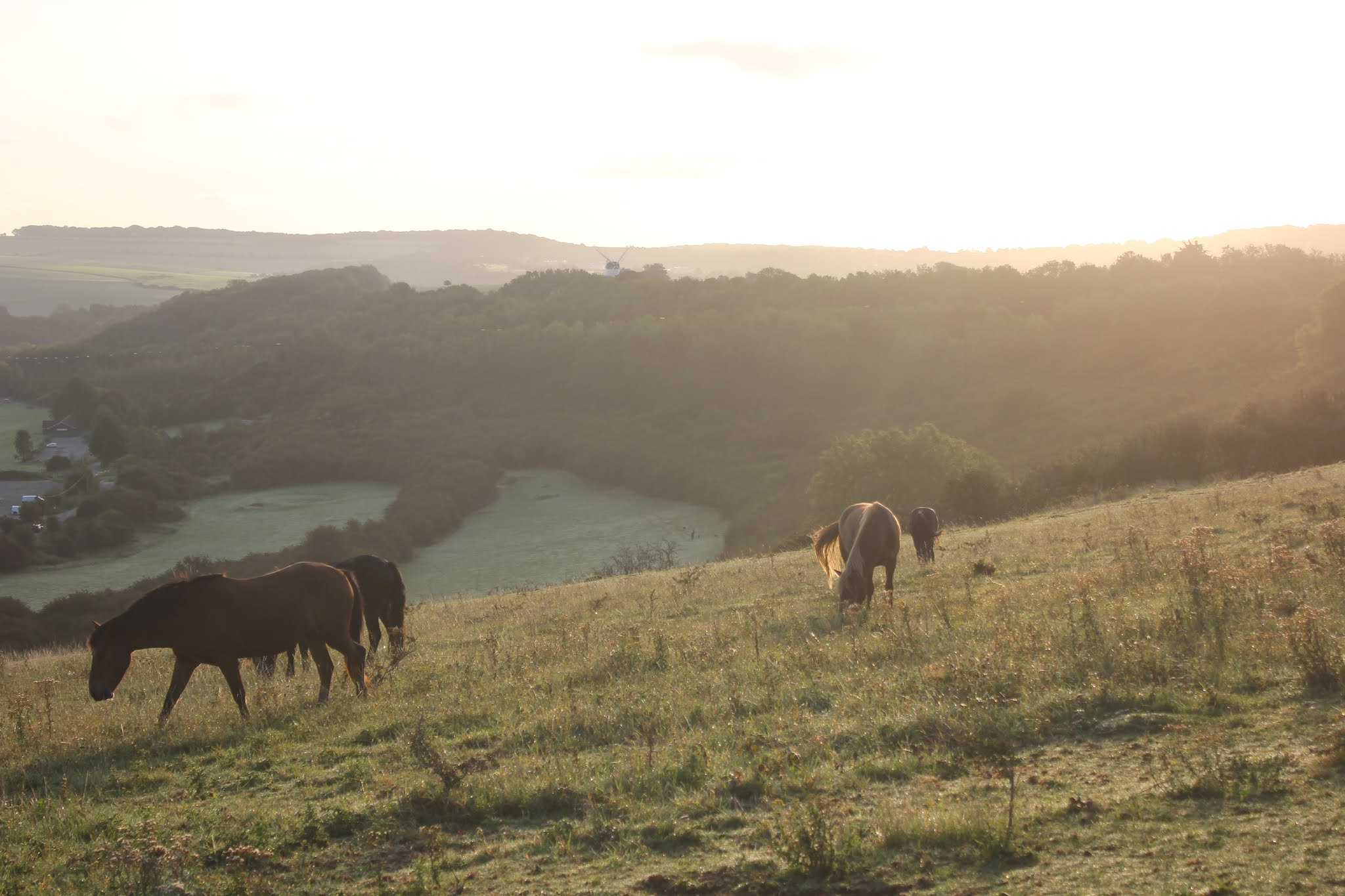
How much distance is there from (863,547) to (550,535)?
4833 centimetres

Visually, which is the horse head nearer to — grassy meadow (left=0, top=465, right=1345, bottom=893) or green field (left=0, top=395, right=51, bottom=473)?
grassy meadow (left=0, top=465, right=1345, bottom=893)

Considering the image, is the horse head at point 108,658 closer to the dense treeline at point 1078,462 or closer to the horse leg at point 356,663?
the horse leg at point 356,663

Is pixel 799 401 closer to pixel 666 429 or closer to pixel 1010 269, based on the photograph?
pixel 666 429

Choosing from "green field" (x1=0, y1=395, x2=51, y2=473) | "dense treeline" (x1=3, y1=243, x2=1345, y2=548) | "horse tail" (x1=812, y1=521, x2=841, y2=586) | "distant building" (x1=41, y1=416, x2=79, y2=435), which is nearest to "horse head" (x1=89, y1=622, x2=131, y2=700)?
"horse tail" (x1=812, y1=521, x2=841, y2=586)

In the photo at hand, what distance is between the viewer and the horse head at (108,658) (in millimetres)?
9969

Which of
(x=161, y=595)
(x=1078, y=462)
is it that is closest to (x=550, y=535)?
(x=1078, y=462)

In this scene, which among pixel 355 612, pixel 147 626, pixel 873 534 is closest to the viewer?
pixel 147 626

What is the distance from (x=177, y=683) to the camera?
10078 mm

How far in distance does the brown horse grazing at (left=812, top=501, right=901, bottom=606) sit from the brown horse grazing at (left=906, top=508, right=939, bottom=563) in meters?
4.34

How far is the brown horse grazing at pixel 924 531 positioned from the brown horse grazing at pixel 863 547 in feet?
14.2

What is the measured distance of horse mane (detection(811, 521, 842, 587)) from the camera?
50.3 feet

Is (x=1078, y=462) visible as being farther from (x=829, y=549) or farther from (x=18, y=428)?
(x=18, y=428)

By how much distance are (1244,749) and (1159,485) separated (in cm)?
2817

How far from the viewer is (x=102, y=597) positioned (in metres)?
43.0
